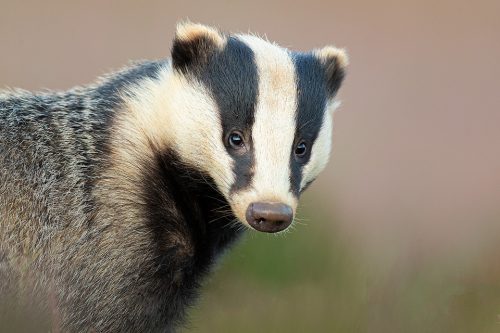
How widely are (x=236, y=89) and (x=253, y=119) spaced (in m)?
0.11

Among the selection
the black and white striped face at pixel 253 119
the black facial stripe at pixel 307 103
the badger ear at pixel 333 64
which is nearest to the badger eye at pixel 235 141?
the black and white striped face at pixel 253 119

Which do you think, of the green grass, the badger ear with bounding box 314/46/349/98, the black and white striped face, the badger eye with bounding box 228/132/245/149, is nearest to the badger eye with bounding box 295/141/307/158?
the black and white striped face

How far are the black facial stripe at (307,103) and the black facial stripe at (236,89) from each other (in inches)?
5.2

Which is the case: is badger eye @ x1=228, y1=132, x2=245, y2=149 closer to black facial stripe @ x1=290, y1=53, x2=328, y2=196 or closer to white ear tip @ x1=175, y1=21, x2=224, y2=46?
black facial stripe @ x1=290, y1=53, x2=328, y2=196

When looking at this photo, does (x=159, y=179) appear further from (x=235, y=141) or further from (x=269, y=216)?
(x=269, y=216)

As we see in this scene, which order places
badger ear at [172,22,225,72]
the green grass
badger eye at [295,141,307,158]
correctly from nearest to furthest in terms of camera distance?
badger eye at [295,141,307,158] < badger ear at [172,22,225,72] < the green grass

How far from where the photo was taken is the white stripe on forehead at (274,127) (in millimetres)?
3518

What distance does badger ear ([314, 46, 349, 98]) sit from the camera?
3.99m

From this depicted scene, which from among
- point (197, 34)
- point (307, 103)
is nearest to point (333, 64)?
point (307, 103)

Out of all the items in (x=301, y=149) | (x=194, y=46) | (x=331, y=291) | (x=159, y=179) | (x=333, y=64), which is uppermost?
(x=194, y=46)

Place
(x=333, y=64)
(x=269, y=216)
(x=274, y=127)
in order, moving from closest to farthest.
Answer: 1. (x=269, y=216)
2. (x=274, y=127)
3. (x=333, y=64)

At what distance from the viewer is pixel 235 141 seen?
3.61m

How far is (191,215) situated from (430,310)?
2.65 ft

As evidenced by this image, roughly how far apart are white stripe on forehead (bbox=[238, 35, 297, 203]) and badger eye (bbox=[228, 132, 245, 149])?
5 cm
